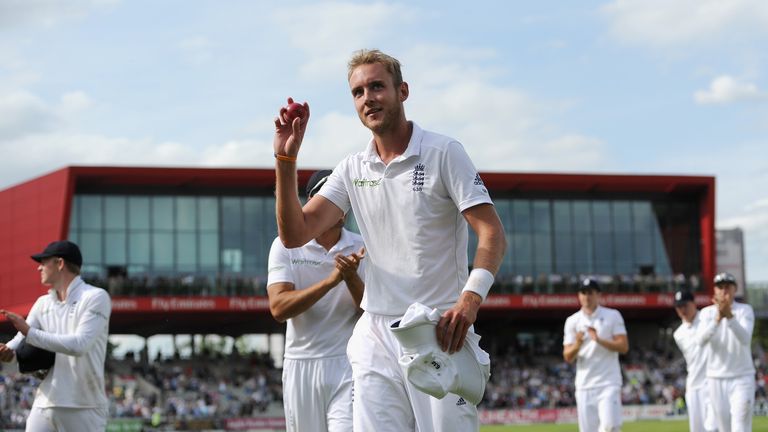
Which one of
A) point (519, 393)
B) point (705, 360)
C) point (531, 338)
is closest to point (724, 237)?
point (531, 338)

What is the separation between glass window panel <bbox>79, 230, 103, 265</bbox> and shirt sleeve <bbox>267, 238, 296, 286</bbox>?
4904cm

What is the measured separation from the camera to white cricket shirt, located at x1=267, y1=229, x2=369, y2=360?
809cm

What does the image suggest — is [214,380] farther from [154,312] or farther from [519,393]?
[519,393]

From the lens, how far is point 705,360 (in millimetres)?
15141

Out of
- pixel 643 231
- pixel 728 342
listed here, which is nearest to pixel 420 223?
pixel 728 342

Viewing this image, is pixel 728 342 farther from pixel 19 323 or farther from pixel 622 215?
pixel 622 215

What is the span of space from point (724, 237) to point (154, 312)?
31.4 m

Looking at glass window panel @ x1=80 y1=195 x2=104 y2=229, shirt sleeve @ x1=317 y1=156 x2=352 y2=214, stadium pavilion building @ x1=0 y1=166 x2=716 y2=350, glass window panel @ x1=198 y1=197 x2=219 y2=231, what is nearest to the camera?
shirt sleeve @ x1=317 y1=156 x2=352 y2=214

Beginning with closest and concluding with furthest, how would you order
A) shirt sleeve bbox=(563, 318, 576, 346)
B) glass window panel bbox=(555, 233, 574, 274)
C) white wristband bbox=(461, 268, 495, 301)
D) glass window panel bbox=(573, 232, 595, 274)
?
white wristband bbox=(461, 268, 495, 301), shirt sleeve bbox=(563, 318, 576, 346), glass window panel bbox=(555, 233, 574, 274), glass window panel bbox=(573, 232, 595, 274)

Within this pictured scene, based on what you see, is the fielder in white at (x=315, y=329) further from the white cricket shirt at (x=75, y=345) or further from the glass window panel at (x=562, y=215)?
the glass window panel at (x=562, y=215)

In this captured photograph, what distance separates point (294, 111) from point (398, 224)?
0.74 metres

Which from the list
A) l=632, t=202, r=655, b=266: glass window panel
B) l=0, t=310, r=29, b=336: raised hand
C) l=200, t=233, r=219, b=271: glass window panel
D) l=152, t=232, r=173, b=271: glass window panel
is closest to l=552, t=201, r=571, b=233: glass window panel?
l=632, t=202, r=655, b=266: glass window panel

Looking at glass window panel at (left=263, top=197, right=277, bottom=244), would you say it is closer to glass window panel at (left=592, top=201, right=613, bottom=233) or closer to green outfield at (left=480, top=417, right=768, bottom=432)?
glass window panel at (left=592, top=201, right=613, bottom=233)

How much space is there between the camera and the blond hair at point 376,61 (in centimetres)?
548
